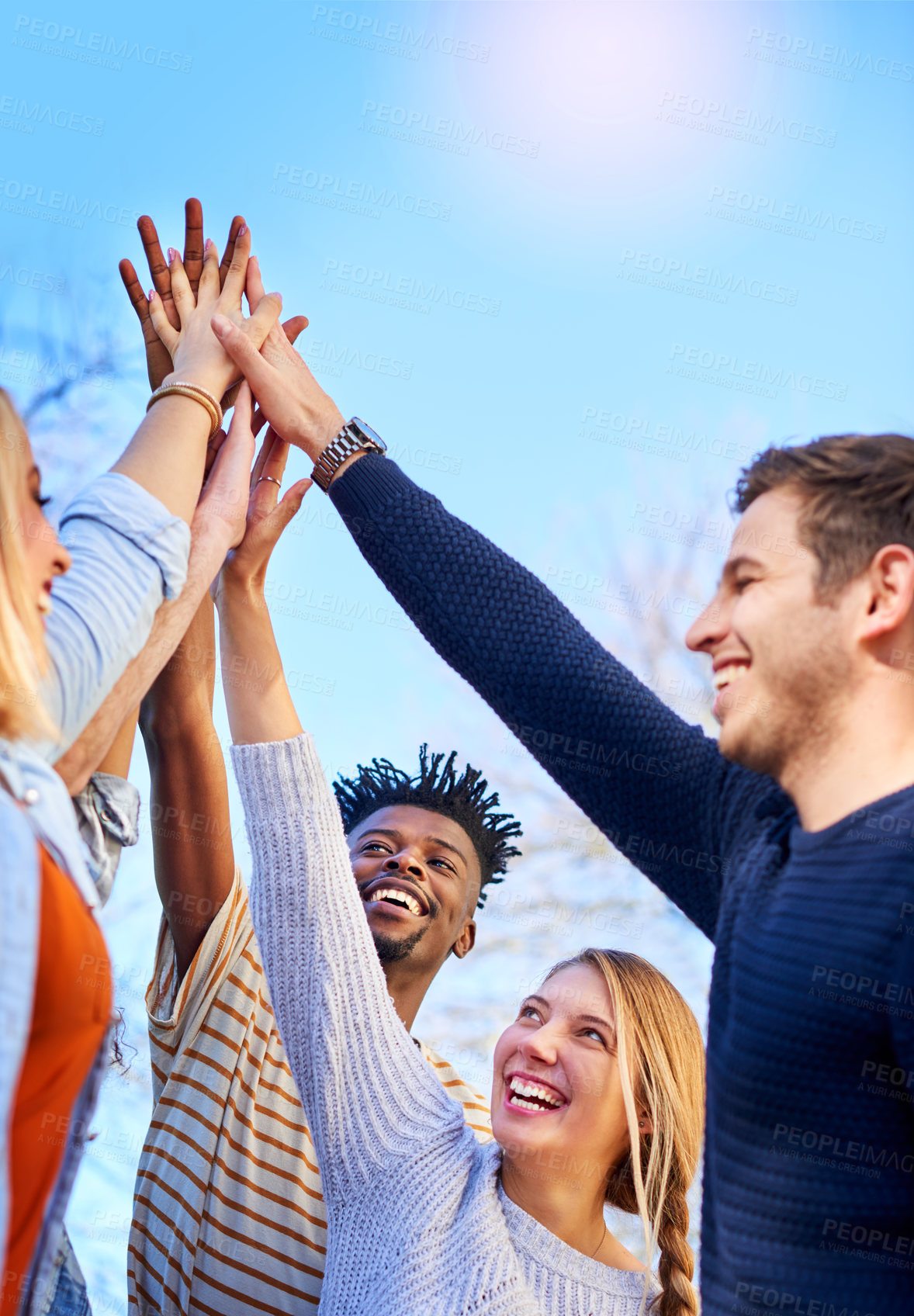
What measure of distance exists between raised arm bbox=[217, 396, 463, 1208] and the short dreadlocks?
115 centimetres

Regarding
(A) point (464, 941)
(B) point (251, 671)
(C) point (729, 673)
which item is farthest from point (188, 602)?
(A) point (464, 941)

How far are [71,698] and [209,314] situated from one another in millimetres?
988

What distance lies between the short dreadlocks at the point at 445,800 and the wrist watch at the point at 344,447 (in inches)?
47.0

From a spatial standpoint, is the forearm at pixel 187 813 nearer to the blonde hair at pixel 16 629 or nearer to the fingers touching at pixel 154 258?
the fingers touching at pixel 154 258

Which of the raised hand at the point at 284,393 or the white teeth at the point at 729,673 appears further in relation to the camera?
the raised hand at the point at 284,393

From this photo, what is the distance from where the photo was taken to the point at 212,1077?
212 cm

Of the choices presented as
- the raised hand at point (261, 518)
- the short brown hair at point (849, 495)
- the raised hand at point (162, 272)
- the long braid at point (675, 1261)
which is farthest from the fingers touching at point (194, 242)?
the long braid at point (675, 1261)

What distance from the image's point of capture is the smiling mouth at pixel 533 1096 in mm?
1956

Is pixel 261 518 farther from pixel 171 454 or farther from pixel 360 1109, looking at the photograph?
pixel 360 1109

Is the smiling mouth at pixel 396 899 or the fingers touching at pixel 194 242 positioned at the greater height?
the fingers touching at pixel 194 242

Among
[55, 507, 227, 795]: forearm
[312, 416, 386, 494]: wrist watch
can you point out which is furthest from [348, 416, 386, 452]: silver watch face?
[55, 507, 227, 795]: forearm

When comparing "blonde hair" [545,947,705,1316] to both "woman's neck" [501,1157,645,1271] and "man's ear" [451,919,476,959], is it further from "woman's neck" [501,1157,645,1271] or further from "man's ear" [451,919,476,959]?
"man's ear" [451,919,476,959]

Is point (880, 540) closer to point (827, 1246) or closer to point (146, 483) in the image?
point (827, 1246)

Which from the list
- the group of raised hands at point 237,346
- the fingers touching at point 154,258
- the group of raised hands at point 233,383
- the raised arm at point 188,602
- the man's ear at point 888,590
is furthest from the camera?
the fingers touching at point 154,258
